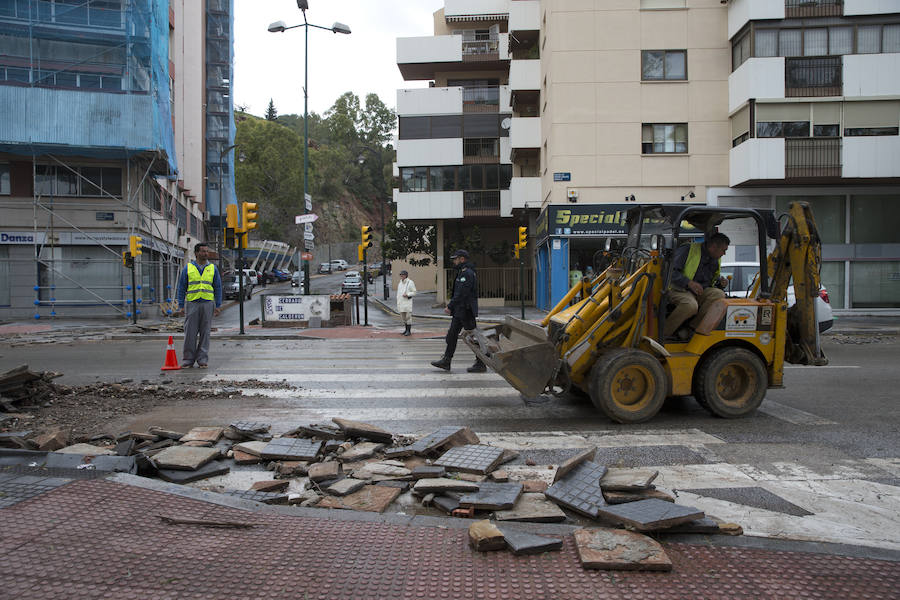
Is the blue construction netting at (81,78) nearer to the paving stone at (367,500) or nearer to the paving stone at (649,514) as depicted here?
the paving stone at (367,500)

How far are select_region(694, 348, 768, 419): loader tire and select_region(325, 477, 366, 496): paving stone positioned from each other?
395 centimetres

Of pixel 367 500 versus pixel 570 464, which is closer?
pixel 367 500

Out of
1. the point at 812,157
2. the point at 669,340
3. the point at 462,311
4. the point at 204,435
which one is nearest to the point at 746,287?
the point at 462,311

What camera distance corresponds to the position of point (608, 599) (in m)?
2.96

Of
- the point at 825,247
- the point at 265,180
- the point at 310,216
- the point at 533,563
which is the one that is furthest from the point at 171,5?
the point at 533,563

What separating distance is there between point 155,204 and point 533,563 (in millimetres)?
33965

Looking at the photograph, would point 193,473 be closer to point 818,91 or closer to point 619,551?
point 619,551

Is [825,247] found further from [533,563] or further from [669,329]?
[533,563]

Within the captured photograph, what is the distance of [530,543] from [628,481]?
3.49ft

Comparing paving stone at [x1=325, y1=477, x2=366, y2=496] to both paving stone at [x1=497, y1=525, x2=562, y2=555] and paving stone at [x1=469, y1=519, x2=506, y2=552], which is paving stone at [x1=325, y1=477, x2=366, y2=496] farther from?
paving stone at [x1=497, y1=525, x2=562, y2=555]

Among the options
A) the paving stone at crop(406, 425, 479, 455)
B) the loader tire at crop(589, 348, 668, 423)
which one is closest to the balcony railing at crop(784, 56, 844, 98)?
the loader tire at crop(589, 348, 668, 423)

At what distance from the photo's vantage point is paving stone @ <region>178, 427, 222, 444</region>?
539cm

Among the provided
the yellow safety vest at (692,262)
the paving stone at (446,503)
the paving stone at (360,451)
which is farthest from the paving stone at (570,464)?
the yellow safety vest at (692,262)

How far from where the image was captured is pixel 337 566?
10.6ft
